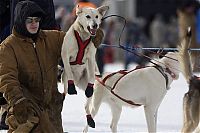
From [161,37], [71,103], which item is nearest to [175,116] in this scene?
[71,103]

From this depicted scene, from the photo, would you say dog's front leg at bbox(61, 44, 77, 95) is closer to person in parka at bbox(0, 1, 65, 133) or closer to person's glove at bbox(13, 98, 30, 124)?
person in parka at bbox(0, 1, 65, 133)

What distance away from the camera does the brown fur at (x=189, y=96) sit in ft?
18.9

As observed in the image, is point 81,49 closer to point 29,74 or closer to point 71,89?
point 71,89

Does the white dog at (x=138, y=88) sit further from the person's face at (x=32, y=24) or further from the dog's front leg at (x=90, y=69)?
the person's face at (x=32, y=24)

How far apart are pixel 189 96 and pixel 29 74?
79.4 inches

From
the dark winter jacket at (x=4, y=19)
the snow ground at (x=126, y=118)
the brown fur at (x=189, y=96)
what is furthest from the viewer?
the snow ground at (x=126, y=118)

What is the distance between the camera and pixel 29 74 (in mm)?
4301

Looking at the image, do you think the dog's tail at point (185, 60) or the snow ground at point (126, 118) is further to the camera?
the snow ground at point (126, 118)

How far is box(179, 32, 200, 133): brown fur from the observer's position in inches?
226

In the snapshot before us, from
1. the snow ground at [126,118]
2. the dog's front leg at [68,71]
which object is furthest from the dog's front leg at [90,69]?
the snow ground at [126,118]

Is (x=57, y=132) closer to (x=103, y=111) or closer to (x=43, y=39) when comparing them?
(x=43, y=39)

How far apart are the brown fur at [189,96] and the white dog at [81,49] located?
1353 millimetres

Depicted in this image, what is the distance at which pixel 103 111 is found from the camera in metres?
8.38

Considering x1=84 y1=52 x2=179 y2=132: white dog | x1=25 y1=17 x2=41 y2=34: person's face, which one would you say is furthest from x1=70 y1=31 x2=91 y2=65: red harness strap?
x1=84 y1=52 x2=179 y2=132: white dog
